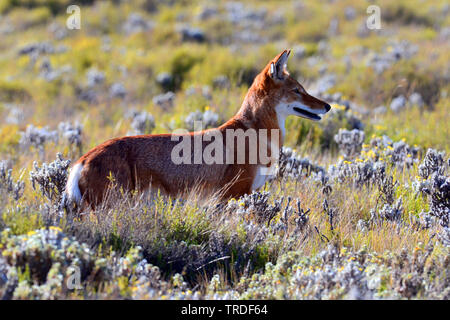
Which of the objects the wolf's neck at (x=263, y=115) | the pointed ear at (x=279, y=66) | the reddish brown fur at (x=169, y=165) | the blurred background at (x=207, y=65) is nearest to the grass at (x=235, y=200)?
the blurred background at (x=207, y=65)

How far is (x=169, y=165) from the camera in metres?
5.68

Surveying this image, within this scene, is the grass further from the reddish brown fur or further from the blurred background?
the reddish brown fur

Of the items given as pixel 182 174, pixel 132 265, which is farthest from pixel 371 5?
pixel 132 265

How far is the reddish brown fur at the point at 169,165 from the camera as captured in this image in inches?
205

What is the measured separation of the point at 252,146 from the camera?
615 cm

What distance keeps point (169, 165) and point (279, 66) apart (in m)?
1.69

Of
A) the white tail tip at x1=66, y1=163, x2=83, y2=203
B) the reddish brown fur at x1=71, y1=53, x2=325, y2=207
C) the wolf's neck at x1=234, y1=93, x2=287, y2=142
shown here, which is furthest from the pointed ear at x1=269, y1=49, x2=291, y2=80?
the white tail tip at x1=66, y1=163, x2=83, y2=203

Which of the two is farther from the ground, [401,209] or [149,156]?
[149,156]

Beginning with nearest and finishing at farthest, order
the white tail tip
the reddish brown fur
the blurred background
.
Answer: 1. the white tail tip
2. the reddish brown fur
3. the blurred background

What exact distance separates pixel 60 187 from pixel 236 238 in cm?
193

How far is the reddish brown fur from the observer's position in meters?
5.20

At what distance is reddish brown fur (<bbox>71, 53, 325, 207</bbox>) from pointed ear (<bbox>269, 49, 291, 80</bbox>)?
0.06 metres

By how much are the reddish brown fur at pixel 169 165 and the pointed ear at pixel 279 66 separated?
57mm

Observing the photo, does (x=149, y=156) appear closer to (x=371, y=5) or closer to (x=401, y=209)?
(x=401, y=209)
